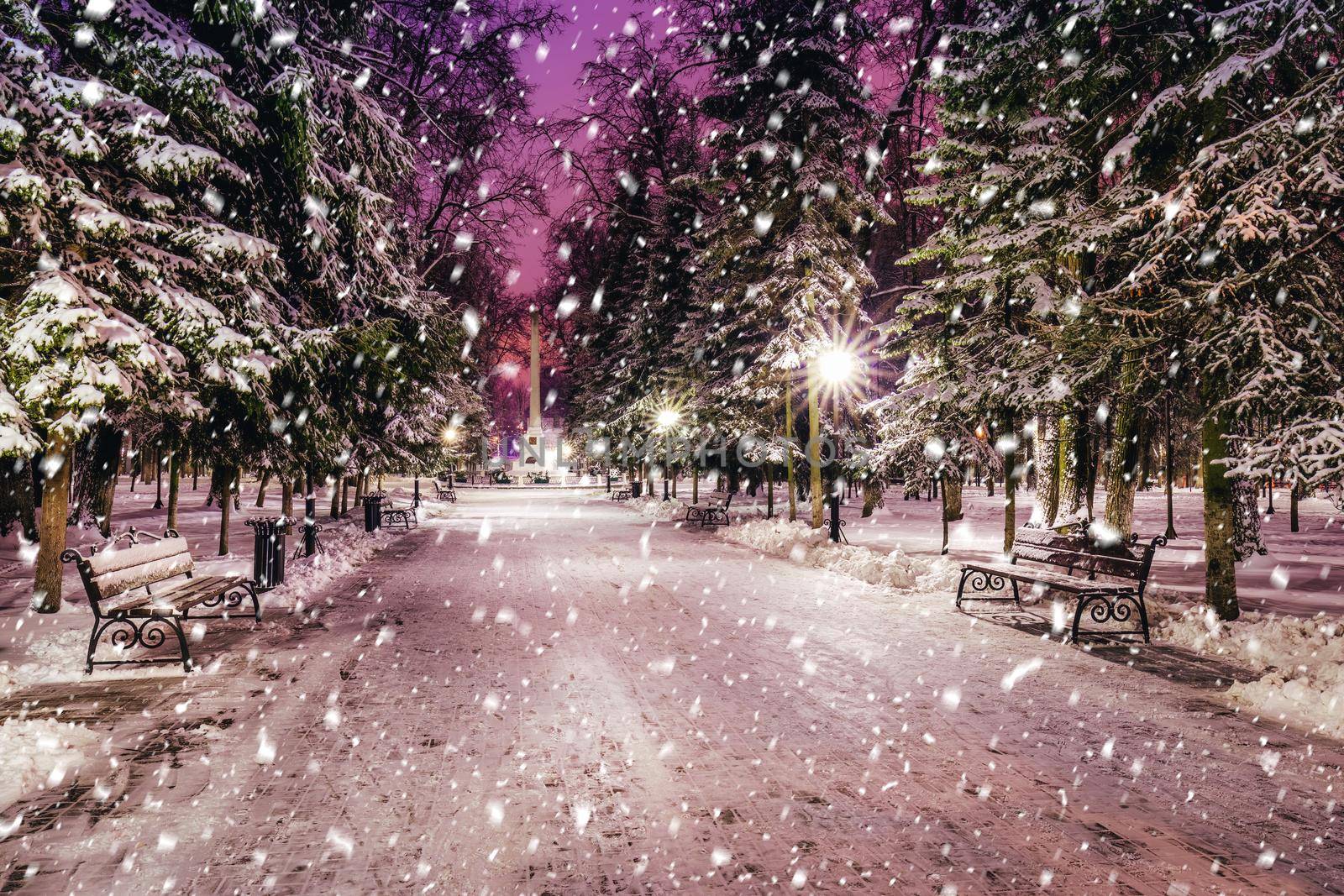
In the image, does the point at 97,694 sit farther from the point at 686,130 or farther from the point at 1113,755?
the point at 686,130

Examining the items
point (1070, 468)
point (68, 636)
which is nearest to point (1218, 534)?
point (1070, 468)

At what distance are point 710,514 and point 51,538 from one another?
17.7 meters

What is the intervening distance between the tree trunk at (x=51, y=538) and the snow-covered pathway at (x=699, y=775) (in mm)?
3268

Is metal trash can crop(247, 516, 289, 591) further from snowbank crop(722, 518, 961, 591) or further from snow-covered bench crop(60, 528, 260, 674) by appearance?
snowbank crop(722, 518, 961, 591)

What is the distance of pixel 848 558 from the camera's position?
13852mm

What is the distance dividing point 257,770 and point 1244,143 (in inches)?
378

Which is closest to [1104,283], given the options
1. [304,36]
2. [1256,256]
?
[1256,256]

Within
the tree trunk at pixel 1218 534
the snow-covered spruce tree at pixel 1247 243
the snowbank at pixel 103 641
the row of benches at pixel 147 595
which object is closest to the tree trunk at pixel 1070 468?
the tree trunk at pixel 1218 534

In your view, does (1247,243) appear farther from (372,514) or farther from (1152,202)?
(372,514)

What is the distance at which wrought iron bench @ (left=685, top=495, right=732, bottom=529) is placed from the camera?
933 inches

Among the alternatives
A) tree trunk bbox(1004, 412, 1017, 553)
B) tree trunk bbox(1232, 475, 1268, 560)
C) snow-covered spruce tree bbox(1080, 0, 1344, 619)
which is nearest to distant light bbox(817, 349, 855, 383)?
tree trunk bbox(1004, 412, 1017, 553)

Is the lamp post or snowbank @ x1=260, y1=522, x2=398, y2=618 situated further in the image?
the lamp post

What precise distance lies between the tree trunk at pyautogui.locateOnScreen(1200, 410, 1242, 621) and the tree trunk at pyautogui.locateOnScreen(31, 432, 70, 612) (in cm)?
1313

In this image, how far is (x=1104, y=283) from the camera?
10.7 meters
